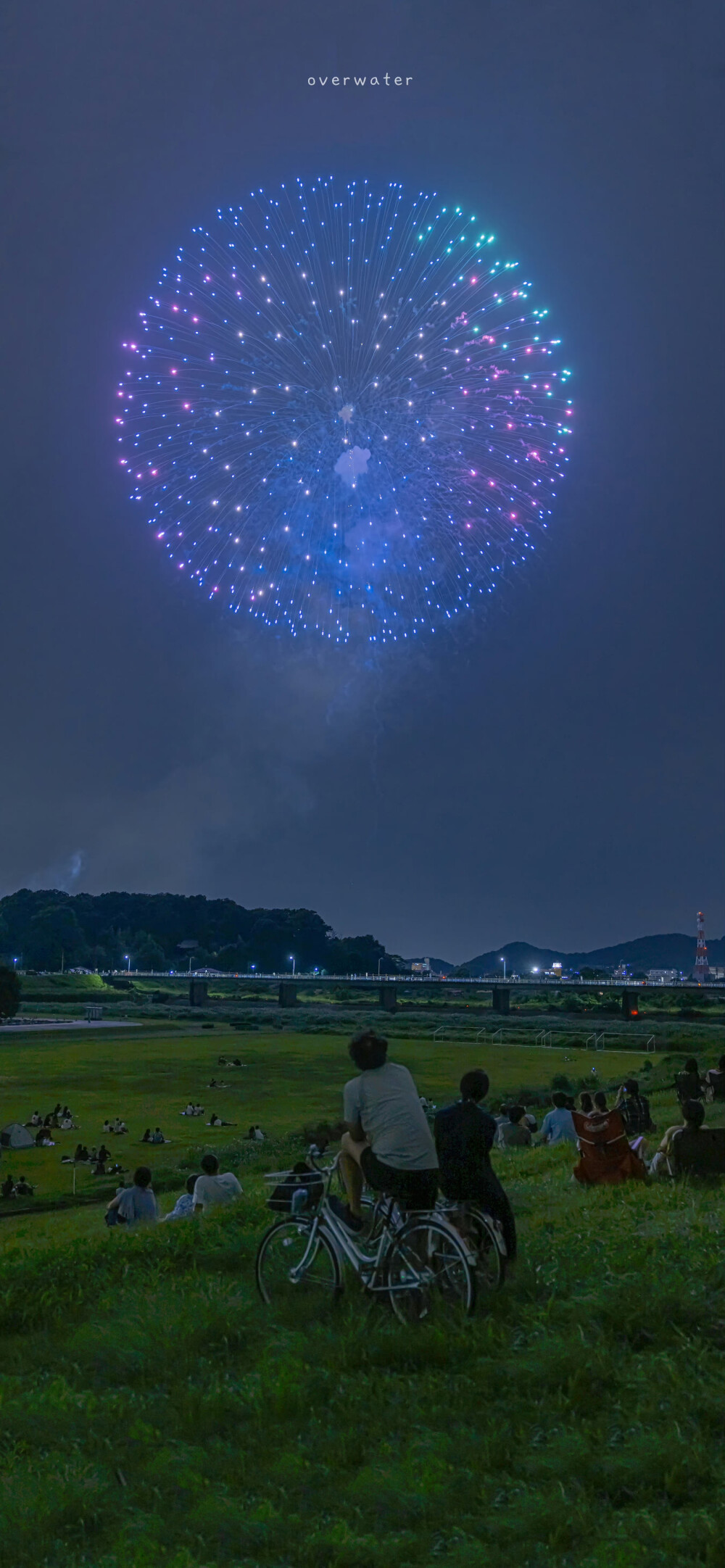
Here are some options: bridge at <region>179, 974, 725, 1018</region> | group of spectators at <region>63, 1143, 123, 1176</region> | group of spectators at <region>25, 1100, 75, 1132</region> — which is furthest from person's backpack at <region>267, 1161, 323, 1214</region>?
bridge at <region>179, 974, 725, 1018</region>

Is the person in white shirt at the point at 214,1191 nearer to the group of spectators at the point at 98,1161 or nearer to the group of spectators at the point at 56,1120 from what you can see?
the group of spectators at the point at 98,1161

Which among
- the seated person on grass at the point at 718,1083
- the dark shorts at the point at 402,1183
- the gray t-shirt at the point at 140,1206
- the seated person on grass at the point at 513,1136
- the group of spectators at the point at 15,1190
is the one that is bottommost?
the group of spectators at the point at 15,1190

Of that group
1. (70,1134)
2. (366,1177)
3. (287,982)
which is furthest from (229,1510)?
(287,982)

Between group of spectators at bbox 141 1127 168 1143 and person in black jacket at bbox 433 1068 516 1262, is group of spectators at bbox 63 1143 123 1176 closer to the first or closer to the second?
group of spectators at bbox 141 1127 168 1143

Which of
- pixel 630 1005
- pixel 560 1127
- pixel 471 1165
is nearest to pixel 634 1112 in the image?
pixel 560 1127

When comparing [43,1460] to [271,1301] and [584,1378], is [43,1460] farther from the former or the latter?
[584,1378]

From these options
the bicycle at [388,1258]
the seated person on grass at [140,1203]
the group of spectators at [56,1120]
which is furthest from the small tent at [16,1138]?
the bicycle at [388,1258]
